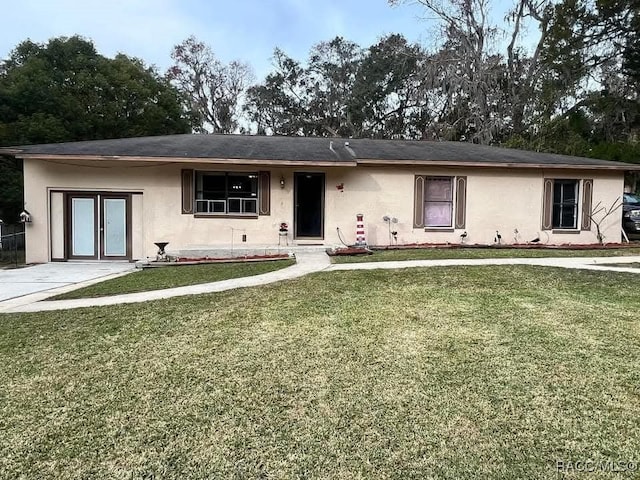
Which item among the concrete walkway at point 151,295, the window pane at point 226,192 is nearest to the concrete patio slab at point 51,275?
the concrete walkway at point 151,295

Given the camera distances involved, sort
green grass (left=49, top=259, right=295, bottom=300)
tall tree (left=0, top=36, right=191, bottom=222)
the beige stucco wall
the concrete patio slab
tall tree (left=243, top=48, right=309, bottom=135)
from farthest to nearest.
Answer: tall tree (left=243, top=48, right=309, bottom=135) < tall tree (left=0, top=36, right=191, bottom=222) < the beige stucco wall < the concrete patio slab < green grass (left=49, top=259, right=295, bottom=300)

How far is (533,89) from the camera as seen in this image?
24.1 m

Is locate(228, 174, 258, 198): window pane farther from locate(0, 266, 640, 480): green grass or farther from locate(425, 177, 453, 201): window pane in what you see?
locate(0, 266, 640, 480): green grass

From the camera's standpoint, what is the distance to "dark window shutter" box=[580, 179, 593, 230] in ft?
41.3

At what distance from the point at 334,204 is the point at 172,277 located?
515cm

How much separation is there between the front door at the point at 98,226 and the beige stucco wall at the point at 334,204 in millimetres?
254

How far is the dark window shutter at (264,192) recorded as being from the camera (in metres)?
11.6

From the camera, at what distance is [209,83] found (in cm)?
3219

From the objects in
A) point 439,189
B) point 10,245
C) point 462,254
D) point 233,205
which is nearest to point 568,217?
point 439,189

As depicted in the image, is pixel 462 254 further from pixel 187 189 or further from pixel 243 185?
pixel 187 189

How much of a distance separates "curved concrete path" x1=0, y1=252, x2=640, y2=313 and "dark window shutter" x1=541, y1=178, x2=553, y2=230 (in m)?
3.23

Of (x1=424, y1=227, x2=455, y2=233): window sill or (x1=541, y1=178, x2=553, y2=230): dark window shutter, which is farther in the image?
(x1=541, y1=178, x2=553, y2=230): dark window shutter

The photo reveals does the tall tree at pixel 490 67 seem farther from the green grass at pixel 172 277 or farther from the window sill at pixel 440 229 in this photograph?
the green grass at pixel 172 277

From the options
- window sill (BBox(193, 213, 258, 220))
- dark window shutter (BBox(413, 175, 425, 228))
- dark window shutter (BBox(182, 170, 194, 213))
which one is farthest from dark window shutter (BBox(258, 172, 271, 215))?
dark window shutter (BBox(413, 175, 425, 228))
